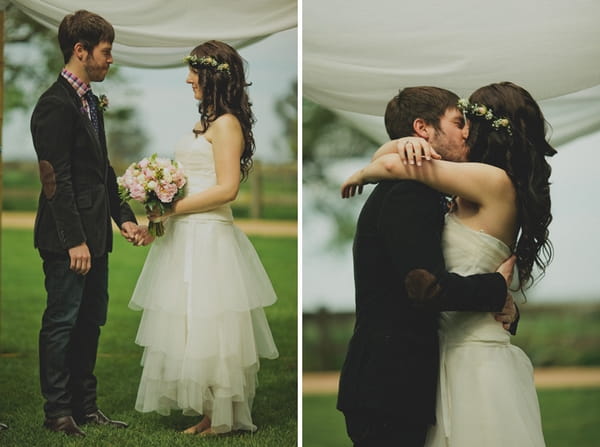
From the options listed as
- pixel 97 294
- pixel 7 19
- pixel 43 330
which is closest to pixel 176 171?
pixel 97 294

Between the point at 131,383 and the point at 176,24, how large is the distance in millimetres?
1774

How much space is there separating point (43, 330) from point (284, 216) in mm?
1506

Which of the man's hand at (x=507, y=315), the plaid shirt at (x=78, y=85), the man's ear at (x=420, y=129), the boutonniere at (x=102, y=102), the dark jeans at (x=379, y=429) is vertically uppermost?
the plaid shirt at (x=78, y=85)

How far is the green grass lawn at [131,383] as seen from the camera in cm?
425

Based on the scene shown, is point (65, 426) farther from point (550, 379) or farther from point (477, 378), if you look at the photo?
point (550, 379)

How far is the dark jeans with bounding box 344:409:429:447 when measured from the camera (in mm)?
3355

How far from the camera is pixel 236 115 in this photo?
167 inches

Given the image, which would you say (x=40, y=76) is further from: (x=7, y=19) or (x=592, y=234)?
(x=592, y=234)

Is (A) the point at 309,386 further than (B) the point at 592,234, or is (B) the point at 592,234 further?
(A) the point at 309,386

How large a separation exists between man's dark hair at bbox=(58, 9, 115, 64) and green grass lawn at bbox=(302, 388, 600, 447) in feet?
7.85

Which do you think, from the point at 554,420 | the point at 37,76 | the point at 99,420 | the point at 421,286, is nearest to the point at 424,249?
the point at 421,286

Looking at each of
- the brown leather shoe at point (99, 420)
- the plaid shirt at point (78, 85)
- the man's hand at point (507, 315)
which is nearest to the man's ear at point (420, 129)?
the man's hand at point (507, 315)

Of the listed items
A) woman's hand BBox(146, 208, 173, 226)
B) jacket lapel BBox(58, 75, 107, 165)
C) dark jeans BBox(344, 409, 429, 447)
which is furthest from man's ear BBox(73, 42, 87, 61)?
dark jeans BBox(344, 409, 429, 447)

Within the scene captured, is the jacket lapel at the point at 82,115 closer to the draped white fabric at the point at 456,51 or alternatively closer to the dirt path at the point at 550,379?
the draped white fabric at the point at 456,51
